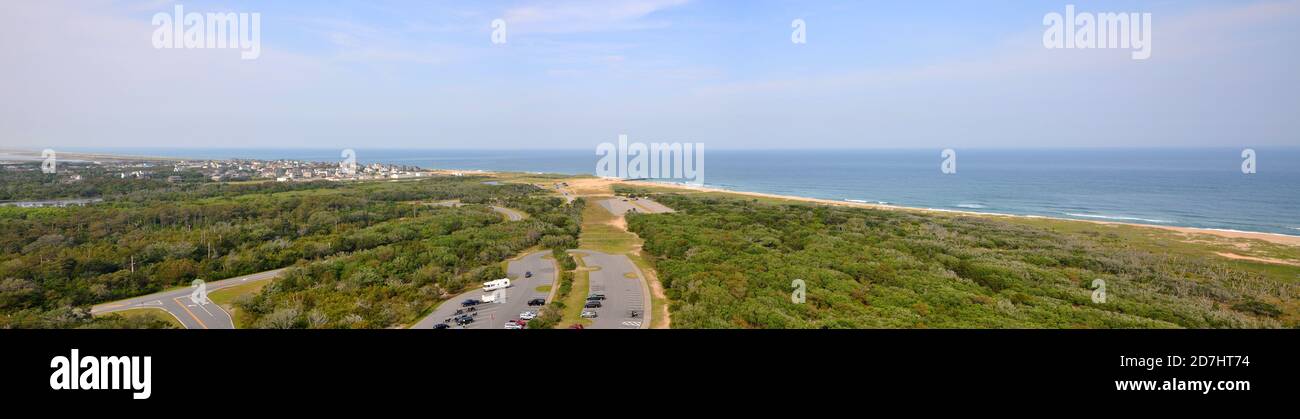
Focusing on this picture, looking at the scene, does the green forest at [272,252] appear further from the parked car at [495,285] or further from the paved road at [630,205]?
the paved road at [630,205]

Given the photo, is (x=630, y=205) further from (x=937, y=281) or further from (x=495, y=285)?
(x=937, y=281)

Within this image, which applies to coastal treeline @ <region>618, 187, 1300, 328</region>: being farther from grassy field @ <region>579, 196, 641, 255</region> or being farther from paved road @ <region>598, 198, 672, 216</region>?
paved road @ <region>598, 198, 672, 216</region>

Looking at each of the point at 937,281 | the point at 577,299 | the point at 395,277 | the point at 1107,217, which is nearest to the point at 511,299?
the point at 577,299

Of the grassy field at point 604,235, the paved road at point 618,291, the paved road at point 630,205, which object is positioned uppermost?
the paved road at point 630,205

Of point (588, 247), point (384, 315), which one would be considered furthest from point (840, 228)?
point (384, 315)

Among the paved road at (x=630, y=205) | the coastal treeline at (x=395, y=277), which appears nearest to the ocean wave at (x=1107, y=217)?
the paved road at (x=630, y=205)

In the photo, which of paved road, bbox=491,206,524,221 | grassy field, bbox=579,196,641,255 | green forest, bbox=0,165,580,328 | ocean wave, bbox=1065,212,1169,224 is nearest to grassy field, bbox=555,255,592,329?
green forest, bbox=0,165,580,328
